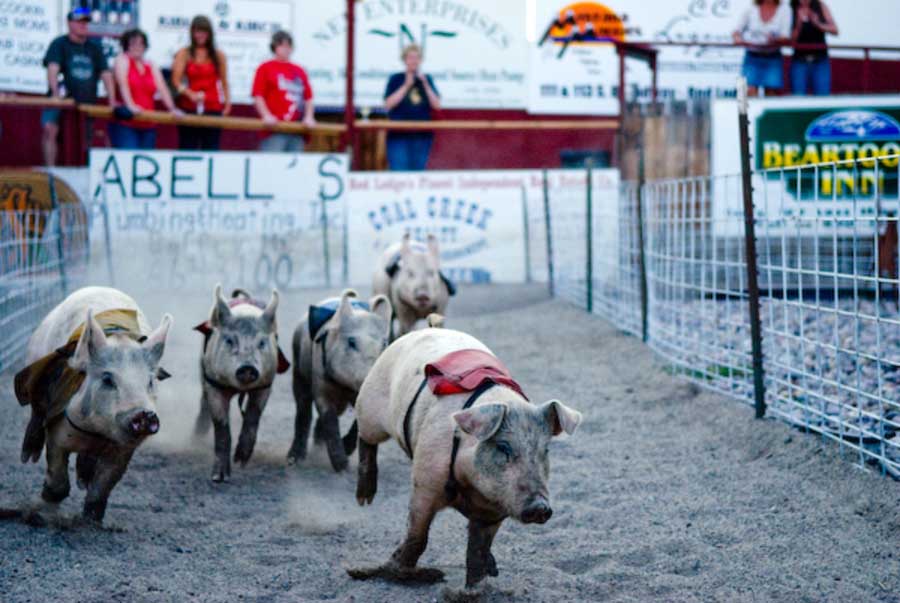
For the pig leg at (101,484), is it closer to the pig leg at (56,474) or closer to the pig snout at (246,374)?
the pig leg at (56,474)

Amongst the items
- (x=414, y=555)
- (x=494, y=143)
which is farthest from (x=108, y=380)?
(x=494, y=143)

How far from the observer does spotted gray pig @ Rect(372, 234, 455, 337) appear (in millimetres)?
9406

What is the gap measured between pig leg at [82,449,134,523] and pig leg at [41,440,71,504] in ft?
0.47

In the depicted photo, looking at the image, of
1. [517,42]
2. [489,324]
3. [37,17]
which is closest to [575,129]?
[517,42]

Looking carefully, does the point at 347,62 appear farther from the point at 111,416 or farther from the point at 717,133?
the point at 111,416

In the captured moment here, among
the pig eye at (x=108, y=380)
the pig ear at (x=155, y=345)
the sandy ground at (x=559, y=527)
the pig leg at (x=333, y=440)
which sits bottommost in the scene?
the sandy ground at (x=559, y=527)

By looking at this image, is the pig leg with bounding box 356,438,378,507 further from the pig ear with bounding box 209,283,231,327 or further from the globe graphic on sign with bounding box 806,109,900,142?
the globe graphic on sign with bounding box 806,109,900,142

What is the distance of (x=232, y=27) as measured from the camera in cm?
1584

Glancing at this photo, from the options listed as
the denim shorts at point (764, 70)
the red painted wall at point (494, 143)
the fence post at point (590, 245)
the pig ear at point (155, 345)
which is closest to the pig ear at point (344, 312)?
the pig ear at point (155, 345)

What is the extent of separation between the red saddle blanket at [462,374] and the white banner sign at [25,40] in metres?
12.1

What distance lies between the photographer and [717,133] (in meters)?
13.4

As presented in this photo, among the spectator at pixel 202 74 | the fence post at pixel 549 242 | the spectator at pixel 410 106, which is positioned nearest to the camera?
the spectator at pixel 202 74

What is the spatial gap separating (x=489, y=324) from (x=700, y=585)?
23.6 ft

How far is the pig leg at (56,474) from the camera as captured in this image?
5043 mm
